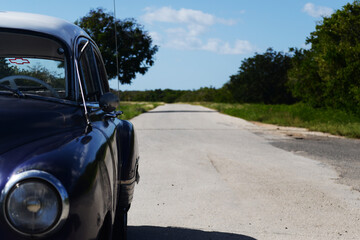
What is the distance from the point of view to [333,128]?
16.8m

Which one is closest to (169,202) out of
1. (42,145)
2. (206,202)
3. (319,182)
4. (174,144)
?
(206,202)

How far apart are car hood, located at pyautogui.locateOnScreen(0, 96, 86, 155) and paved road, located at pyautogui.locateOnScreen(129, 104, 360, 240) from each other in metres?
1.86

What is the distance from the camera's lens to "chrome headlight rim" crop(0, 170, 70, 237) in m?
1.81

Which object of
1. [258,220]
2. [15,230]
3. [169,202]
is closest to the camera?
[15,230]

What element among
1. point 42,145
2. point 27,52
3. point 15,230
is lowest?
point 15,230

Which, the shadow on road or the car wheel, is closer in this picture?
the car wheel

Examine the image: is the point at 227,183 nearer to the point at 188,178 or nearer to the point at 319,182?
the point at 188,178

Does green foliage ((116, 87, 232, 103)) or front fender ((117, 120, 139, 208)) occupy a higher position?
front fender ((117, 120, 139, 208))

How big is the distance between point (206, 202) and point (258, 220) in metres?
0.95

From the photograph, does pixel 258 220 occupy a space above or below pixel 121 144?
below

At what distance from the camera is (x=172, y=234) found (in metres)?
4.25

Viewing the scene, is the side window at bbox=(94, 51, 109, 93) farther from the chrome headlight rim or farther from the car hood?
the chrome headlight rim

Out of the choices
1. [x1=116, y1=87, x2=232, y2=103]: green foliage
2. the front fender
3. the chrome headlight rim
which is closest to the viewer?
the chrome headlight rim

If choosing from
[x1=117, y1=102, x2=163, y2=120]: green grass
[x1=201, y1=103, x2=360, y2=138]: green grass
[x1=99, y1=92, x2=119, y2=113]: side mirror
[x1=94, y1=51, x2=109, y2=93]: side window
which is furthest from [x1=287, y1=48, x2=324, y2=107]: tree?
[x1=99, y1=92, x2=119, y2=113]: side mirror
